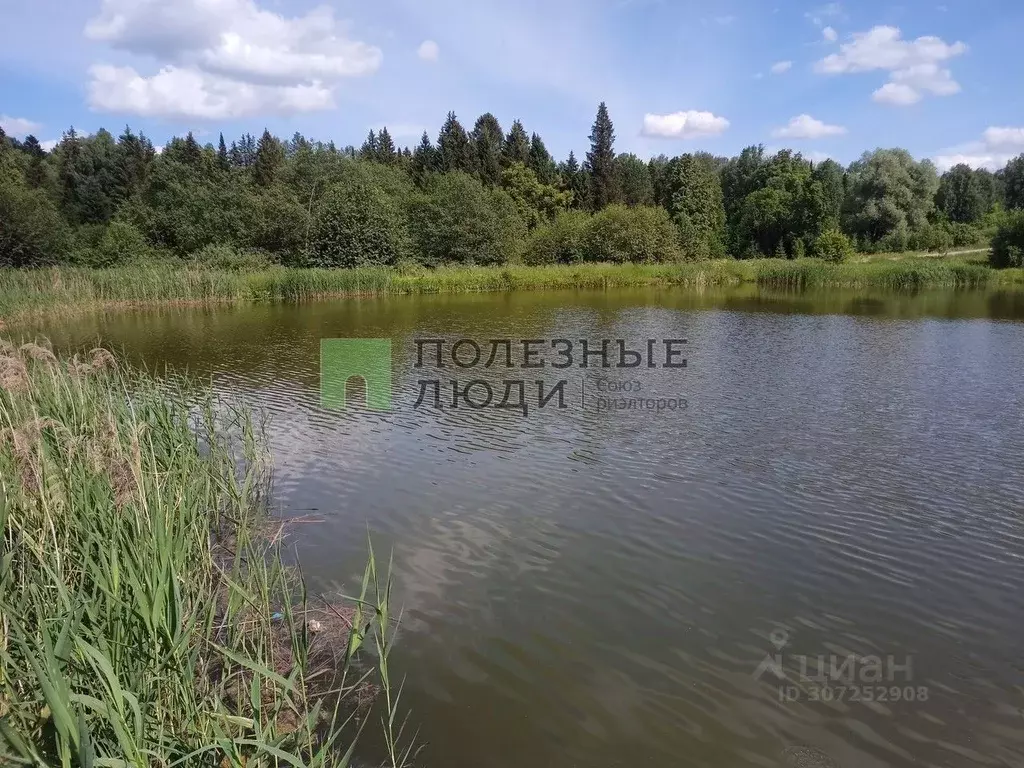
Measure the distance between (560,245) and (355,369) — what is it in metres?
35.3

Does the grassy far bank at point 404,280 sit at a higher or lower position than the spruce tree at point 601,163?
lower

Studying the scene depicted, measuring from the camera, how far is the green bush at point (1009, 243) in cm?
3956

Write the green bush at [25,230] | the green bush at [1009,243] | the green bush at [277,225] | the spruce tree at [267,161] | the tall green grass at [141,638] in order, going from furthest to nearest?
the spruce tree at [267,161]
the green bush at [277,225]
the green bush at [1009,243]
the green bush at [25,230]
the tall green grass at [141,638]

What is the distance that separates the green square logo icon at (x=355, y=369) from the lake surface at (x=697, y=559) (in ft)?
1.77

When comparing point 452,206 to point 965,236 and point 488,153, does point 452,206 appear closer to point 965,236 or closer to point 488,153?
point 488,153

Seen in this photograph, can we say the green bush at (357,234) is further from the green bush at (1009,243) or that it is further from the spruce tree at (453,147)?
the green bush at (1009,243)

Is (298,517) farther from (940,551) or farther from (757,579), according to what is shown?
(940,551)

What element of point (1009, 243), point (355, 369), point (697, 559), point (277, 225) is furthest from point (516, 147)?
point (697, 559)

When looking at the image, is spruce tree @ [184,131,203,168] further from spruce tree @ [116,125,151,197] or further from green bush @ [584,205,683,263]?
green bush @ [584,205,683,263]

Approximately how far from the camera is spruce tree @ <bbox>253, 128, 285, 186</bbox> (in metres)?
56.4

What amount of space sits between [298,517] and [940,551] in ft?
22.1

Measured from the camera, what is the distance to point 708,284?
41.1 metres

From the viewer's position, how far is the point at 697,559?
6.43 meters

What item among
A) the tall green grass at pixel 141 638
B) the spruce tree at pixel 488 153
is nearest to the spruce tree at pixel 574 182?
the spruce tree at pixel 488 153
